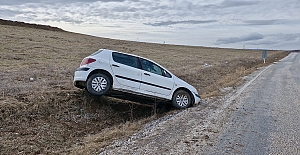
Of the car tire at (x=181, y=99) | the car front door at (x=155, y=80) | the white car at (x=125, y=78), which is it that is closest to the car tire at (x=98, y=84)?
the white car at (x=125, y=78)

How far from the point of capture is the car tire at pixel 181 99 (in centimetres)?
927

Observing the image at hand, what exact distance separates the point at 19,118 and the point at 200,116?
187 inches

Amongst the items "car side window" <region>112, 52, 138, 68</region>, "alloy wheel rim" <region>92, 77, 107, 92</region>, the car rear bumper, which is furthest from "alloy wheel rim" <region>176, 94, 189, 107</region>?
the car rear bumper

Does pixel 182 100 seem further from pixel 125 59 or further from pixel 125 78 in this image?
pixel 125 59

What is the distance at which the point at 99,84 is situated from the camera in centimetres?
820

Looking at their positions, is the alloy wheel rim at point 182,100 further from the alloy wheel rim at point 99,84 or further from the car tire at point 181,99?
the alloy wheel rim at point 99,84

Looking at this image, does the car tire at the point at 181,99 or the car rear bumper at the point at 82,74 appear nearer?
the car rear bumper at the point at 82,74

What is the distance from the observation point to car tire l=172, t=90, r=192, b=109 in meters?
9.27

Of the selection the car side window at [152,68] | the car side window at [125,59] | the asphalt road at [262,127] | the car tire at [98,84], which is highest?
the car side window at [125,59]

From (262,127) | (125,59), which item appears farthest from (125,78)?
(262,127)

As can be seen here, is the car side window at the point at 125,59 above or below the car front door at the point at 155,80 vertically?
above

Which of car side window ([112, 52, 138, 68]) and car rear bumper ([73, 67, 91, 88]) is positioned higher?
car side window ([112, 52, 138, 68])

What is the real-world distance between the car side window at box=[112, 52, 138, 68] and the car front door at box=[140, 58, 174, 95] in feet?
0.85

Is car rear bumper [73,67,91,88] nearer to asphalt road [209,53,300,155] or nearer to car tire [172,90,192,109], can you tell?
car tire [172,90,192,109]
